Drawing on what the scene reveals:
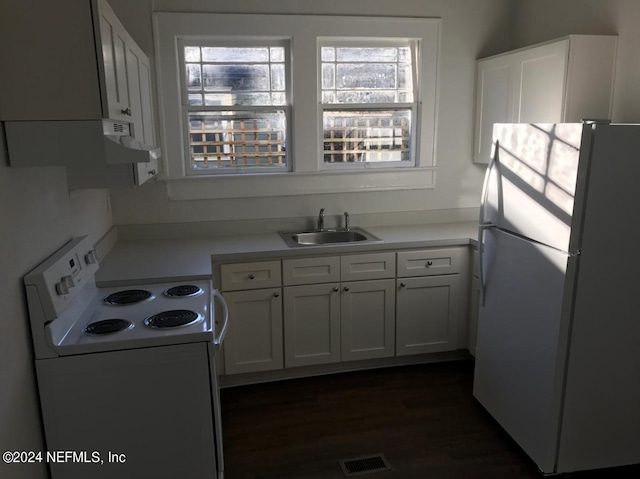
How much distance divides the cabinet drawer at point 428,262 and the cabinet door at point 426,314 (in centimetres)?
4

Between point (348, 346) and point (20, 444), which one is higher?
point (20, 444)

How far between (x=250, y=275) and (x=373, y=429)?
1.08 meters

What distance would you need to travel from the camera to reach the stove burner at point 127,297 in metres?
2.25

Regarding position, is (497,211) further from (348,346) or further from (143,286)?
(143,286)

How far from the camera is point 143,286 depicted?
246cm

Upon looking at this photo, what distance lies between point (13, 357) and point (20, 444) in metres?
0.29

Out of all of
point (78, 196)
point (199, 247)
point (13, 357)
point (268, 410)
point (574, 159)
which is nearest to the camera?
point (13, 357)

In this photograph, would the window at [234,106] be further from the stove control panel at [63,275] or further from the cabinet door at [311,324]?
the stove control panel at [63,275]

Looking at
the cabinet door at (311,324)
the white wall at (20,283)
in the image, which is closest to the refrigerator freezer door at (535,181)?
the cabinet door at (311,324)

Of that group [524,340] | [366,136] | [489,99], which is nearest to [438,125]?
[489,99]

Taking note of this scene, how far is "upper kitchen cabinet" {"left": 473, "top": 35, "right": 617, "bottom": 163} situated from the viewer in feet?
9.02

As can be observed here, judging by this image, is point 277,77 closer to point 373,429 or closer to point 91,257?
point 91,257

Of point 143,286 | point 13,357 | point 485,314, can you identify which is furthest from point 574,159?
point 13,357

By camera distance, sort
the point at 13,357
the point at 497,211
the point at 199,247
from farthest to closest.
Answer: the point at 199,247
the point at 497,211
the point at 13,357
